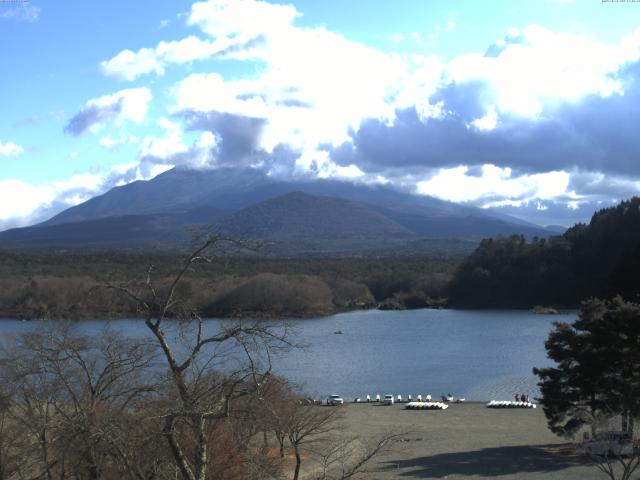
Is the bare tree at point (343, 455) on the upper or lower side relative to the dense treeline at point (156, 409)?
lower

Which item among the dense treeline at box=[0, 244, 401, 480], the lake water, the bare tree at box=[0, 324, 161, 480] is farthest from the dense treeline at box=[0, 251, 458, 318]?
the dense treeline at box=[0, 244, 401, 480]

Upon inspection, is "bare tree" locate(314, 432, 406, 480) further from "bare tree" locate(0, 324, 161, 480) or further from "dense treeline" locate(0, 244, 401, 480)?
"bare tree" locate(0, 324, 161, 480)

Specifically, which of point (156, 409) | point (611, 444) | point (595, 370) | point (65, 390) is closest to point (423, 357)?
point (595, 370)

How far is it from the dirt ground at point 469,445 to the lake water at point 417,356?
3.22 meters

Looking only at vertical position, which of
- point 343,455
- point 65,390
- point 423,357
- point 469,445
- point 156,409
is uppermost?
point 156,409

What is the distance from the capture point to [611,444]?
660 inches

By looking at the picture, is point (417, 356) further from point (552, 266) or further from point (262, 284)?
point (552, 266)

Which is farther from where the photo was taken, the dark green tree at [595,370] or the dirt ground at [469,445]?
the dark green tree at [595,370]

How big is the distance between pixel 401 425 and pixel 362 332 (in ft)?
109

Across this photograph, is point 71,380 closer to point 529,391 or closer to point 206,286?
point 529,391

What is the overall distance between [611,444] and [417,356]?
1173 inches

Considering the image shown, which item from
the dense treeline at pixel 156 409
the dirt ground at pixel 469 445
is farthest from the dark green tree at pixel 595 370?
the dense treeline at pixel 156 409

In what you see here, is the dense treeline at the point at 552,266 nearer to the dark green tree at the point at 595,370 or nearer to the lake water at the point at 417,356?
the lake water at the point at 417,356

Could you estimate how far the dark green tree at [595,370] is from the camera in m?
19.2
